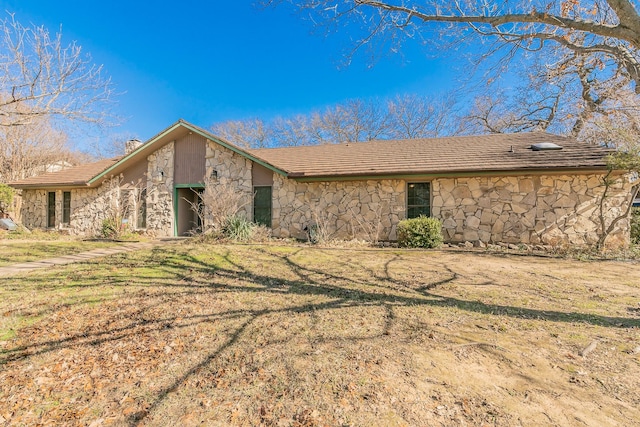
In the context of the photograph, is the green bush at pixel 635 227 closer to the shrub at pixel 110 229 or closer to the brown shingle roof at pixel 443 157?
the brown shingle roof at pixel 443 157

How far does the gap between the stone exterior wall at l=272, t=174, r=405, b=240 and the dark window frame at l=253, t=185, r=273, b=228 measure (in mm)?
201

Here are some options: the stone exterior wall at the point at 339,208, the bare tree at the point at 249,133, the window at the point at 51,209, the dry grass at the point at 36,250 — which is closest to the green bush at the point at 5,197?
the window at the point at 51,209

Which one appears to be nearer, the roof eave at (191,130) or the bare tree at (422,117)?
the roof eave at (191,130)

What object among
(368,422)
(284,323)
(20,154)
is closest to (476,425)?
(368,422)

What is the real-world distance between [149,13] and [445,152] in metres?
12.5

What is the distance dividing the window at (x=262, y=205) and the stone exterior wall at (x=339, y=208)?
293mm

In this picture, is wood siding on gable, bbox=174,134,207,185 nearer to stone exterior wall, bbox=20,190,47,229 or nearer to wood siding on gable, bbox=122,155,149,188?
wood siding on gable, bbox=122,155,149,188

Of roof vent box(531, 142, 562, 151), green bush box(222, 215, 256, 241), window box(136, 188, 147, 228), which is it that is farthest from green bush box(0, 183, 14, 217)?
roof vent box(531, 142, 562, 151)

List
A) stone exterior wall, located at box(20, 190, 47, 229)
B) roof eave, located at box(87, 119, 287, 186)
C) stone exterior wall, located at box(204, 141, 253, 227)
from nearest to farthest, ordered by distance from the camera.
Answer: roof eave, located at box(87, 119, 287, 186)
stone exterior wall, located at box(204, 141, 253, 227)
stone exterior wall, located at box(20, 190, 47, 229)

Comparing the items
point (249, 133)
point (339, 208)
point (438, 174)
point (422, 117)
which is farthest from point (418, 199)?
point (249, 133)

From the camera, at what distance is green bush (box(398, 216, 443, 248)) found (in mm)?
9523

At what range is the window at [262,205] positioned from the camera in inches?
473

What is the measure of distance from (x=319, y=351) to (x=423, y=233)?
24.4 ft

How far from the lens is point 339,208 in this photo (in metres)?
11.2
